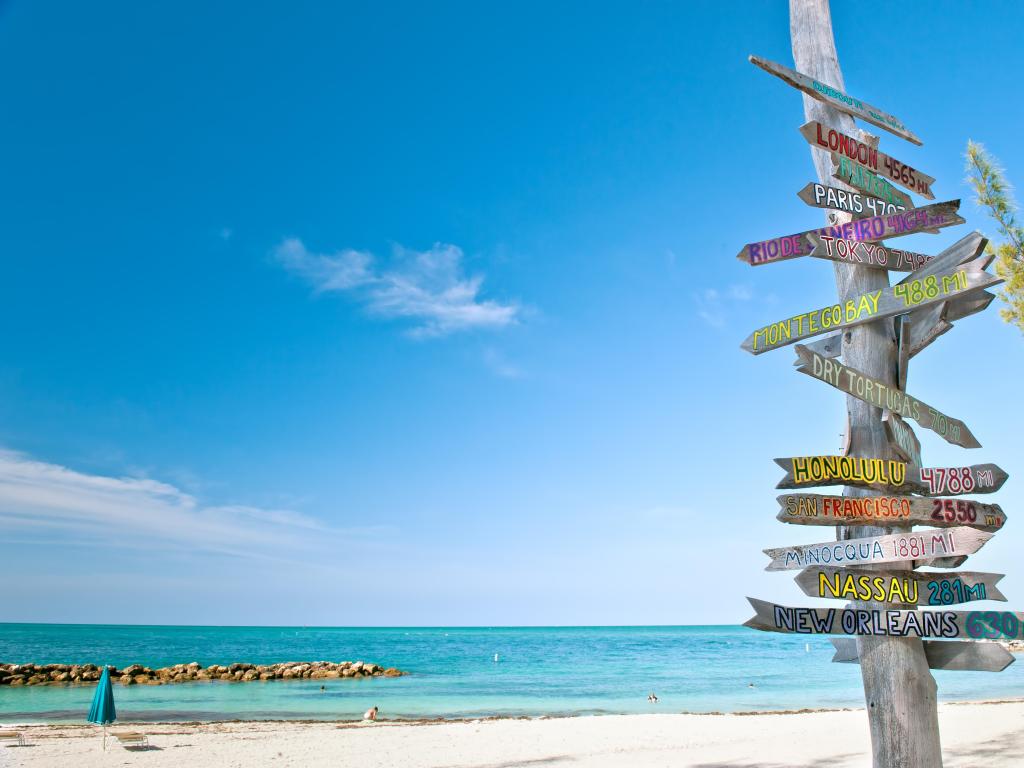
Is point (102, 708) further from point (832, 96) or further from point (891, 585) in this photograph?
point (832, 96)

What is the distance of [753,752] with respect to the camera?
13977 mm

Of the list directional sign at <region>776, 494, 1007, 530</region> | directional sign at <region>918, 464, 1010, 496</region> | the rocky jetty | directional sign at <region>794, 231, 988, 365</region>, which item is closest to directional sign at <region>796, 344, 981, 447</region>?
directional sign at <region>794, 231, 988, 365</region>

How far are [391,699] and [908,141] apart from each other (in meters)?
29.2

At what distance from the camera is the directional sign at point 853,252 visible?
556cm

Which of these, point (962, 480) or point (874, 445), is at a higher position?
point (874, 445)

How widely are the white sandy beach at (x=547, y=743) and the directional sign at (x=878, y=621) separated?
8.80 metres

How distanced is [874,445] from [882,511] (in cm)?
62

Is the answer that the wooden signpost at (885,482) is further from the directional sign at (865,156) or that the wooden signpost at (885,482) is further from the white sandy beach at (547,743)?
the white sandy beach at (547,743)

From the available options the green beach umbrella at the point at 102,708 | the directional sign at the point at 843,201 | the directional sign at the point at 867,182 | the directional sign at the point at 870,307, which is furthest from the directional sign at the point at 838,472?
the green beach umbrella at the point at 102,708

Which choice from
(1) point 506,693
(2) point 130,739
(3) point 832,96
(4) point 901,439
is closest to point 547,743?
(2) point 130,739

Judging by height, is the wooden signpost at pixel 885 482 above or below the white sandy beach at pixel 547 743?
above

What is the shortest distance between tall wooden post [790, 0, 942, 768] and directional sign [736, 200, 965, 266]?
326mm

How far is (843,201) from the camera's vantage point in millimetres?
5691

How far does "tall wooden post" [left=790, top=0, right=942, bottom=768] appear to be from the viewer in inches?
193
